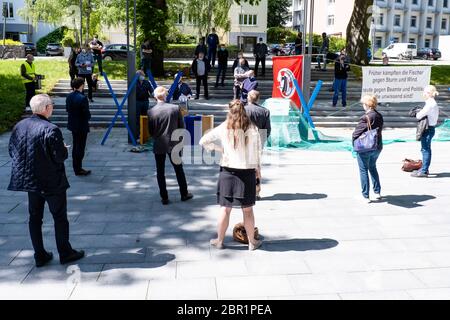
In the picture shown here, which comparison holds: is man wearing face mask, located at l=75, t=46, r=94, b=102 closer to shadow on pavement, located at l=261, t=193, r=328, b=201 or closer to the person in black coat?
shadow on pavement, located at l=261, t=193, r=328, b=201

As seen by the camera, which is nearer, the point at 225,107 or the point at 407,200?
the point at 407,200

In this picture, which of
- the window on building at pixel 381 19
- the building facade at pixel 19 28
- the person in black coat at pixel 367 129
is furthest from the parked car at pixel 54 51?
the person in black coat at pixel 367 129

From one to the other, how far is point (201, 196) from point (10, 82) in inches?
573

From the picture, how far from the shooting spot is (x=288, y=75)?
43.2 ft

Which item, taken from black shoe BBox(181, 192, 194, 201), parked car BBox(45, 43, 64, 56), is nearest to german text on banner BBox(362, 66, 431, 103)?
black shoe BBox(181, 192, 194, 201)

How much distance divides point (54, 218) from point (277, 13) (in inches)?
2746

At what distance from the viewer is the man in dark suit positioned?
930 cm

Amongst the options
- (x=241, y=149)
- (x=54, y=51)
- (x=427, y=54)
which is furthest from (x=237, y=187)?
(x=427, y=54)

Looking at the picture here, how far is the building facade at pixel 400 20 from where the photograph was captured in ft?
227

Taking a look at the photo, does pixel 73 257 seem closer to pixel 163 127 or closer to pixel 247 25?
pixel 163 127

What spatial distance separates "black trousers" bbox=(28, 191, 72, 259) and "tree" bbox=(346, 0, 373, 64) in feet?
71.2

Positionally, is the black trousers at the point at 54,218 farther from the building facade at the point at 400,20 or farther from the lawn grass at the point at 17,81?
the building facade at the point at 400,20

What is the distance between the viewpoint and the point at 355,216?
295 inches

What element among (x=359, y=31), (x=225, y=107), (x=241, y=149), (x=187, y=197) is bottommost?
(x=187, y=197)
